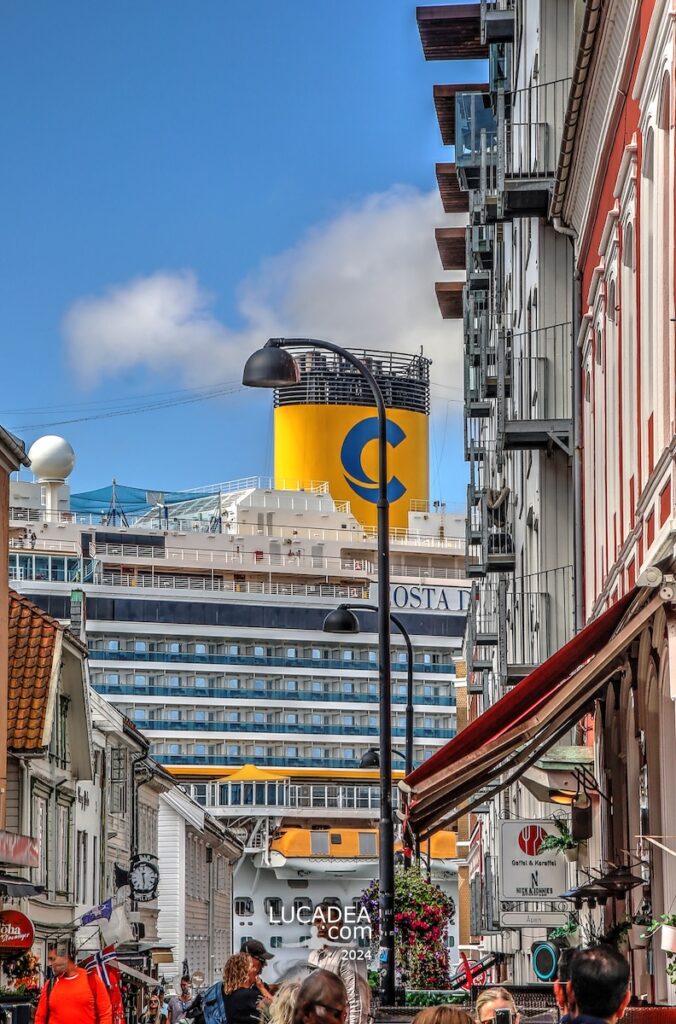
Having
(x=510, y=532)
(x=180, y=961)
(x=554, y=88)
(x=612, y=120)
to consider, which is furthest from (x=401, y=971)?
(x=180, y=961)

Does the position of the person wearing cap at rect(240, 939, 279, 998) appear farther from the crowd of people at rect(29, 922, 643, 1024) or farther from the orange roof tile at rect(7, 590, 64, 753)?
the orange roof tile at rect(7, 590, 64, 753)

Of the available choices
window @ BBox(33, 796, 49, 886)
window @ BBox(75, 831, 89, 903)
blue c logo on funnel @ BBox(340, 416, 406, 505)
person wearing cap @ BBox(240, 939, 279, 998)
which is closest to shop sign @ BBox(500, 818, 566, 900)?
person wearing cap @ BBox(240, 939, 279, 998)

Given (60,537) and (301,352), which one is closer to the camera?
(60,537)

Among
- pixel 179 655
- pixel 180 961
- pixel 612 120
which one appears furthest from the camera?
pixel 179 655

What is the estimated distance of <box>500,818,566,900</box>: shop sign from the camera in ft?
65.5

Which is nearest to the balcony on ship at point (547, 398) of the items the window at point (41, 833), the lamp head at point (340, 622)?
the lamp head at point (340, 622)

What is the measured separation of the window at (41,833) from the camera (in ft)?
120

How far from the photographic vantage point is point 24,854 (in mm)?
29859

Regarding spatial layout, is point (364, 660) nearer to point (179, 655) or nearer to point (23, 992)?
point (179, 655)

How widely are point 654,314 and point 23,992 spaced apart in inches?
759

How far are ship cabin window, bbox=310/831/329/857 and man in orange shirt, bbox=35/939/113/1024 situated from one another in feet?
342

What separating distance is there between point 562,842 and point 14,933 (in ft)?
40.7

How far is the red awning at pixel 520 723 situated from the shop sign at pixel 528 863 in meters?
6.13

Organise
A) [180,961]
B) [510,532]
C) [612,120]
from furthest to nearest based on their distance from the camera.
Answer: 1. [180,961]
2. [510,532]
3. [612,120]
